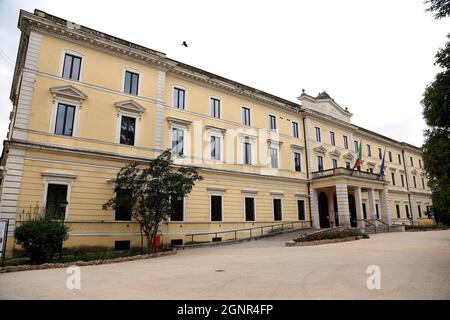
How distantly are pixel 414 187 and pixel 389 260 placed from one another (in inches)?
1633

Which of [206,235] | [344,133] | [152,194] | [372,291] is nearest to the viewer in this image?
[372,291]

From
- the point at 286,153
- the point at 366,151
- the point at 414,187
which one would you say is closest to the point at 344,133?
the point at 366,151

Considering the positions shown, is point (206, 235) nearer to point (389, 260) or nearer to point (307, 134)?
point (389, 260)

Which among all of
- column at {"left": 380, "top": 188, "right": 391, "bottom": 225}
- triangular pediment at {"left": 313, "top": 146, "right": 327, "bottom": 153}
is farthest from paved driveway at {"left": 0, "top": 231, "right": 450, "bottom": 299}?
column at {"left": 380, "top": 188, "right": 391, "bottom": 225}

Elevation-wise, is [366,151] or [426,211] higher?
[366,151]

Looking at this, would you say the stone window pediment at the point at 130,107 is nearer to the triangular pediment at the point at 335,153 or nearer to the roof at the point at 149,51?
the roof at the point at 149,51

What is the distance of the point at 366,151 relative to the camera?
38156 millimetres

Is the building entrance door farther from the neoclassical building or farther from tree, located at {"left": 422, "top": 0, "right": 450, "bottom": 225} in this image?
tree, located at {"left": 422, "top": 0, "right": 450, "bottom": 225}

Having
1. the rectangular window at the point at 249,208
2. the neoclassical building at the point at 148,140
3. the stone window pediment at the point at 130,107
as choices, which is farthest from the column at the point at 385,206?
the stone window pediment at the point at 130,107

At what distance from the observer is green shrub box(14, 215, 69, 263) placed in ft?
38.1

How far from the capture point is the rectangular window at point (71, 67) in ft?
57.8

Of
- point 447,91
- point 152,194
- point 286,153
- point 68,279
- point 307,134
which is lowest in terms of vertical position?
point 68,279

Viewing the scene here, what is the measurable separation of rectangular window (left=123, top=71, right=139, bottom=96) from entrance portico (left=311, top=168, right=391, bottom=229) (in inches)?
734

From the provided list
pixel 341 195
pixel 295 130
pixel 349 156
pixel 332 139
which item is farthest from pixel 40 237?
pixel 349 156
